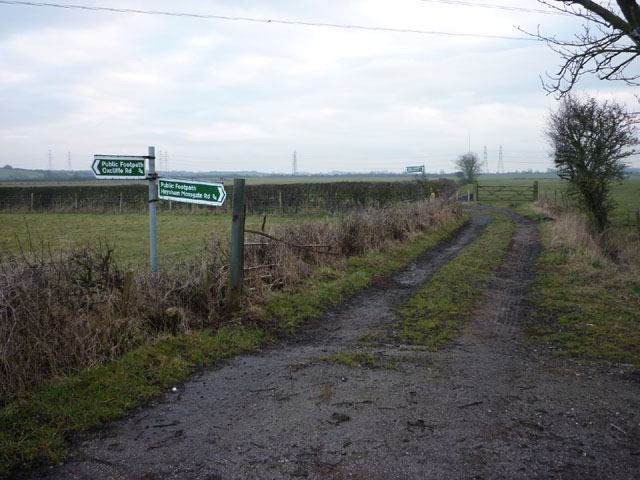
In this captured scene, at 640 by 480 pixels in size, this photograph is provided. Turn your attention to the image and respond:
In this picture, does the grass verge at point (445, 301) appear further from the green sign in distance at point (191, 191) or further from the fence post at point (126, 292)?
the fence post at point (126, 292)

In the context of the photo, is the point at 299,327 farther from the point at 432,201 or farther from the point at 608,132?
the point at 608,132

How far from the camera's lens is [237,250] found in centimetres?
755

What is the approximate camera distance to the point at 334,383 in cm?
511

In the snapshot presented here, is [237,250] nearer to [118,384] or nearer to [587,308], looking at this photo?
[118,384]

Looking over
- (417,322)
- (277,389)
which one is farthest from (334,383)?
(417,322)

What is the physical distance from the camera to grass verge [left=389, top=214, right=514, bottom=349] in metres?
7.00

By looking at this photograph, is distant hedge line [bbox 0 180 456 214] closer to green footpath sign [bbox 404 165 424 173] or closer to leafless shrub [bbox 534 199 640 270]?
green footpath sign [bbox 404 165 424 173]

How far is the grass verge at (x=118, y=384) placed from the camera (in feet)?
12.5

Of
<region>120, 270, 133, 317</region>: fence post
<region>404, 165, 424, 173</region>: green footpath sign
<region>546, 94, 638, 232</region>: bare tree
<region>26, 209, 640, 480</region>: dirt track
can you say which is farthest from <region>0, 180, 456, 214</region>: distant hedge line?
<region>26, 209, 640, 480</region>: dirt track

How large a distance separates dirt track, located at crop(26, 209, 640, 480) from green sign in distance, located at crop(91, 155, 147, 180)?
116 inches

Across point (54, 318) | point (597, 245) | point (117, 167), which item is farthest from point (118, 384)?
point (597, 245)

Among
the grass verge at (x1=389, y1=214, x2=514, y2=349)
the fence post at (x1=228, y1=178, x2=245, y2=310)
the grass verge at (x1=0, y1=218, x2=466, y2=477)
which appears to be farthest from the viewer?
the fence post at (x1=228, y1=178, x2=245, y2=310)

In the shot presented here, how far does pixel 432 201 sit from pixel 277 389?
18462 millimetres

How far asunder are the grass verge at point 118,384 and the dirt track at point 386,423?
216 millimetres
